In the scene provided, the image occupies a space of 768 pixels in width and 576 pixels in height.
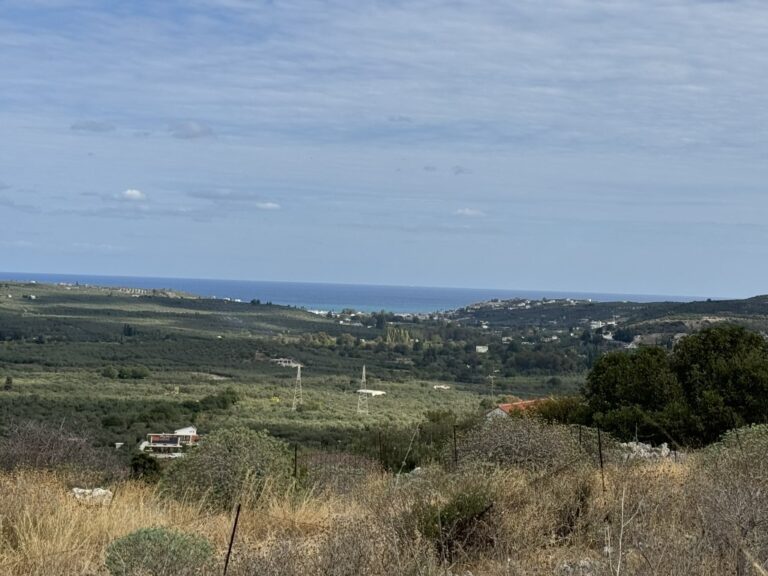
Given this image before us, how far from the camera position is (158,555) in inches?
211

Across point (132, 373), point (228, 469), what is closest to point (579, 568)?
point (228, 469)

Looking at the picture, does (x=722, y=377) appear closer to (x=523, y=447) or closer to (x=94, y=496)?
(x=523, y=447)

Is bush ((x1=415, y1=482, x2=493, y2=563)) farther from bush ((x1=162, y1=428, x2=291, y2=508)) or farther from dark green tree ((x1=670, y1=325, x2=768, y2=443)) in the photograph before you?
dark green tree ((x1=670, y1=325, x2=768, y2=443))

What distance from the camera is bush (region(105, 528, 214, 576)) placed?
5141 millimetres

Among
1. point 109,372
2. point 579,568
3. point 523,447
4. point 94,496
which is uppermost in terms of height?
point 579,568

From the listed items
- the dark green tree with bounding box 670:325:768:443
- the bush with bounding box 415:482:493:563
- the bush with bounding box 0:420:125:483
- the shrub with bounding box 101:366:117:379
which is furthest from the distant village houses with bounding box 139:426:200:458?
the shrub with bounding box 101:366:117:379

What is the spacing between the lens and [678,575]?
4.59m

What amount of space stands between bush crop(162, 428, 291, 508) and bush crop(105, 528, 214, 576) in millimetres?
3041

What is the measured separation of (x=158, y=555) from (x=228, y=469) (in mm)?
3890

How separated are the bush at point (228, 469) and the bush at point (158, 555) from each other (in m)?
3.04

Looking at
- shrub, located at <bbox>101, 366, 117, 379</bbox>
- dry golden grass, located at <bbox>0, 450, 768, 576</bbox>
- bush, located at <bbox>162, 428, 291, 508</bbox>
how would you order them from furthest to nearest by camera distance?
shrub, located at <bbox>101, 366, 117, 379</bbox>
bush, located at <bbox>162, 428, 291, 508</bbox>
dry golden grass, located at <bbox>0, 450, 768, 576</bbox>

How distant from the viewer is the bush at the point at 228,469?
8961mm

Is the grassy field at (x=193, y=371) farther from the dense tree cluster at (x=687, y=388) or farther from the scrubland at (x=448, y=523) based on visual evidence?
the scrubland at (x=448, y=523)

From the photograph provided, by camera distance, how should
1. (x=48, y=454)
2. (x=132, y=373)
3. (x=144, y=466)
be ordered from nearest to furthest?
(x=48, y=454) → (x=144, y=466) → (x=132, y=373)
